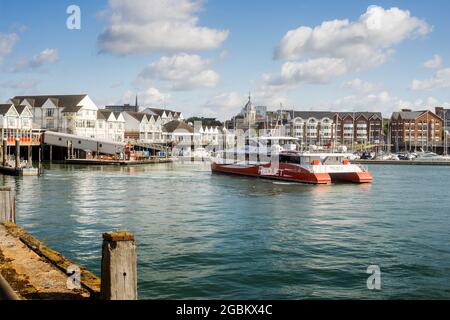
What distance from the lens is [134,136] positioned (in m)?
119

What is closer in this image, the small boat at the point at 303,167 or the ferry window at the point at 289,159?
the small boat at the point at 303,167

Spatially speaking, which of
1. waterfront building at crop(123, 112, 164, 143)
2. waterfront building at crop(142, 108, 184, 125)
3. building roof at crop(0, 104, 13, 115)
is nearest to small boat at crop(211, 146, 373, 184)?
building roof at crop(0, 104, 13, 115)

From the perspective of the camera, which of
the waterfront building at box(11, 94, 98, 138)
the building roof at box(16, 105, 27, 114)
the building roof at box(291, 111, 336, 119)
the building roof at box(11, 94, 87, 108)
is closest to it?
the building roof at box(16, 105, 27, 114)

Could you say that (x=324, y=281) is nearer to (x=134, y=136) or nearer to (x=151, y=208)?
(x=151, y=208)

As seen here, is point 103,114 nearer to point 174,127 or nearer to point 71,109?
point 71,109

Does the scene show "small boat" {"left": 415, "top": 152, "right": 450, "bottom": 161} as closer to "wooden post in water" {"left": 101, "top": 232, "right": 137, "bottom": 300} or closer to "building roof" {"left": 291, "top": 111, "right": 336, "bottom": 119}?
"building roof" {"left": 291, "top": 111, "right": 336, "bottom": 119}

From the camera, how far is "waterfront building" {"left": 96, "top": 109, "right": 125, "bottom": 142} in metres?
103

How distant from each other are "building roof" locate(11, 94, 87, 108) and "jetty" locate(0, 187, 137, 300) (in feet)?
281

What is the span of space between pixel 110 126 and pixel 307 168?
2744 inches

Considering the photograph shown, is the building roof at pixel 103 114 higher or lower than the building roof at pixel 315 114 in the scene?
lower

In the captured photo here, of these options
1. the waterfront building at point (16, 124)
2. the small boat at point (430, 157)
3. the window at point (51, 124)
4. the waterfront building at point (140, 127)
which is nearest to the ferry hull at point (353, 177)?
the waterfront building at point (16, 124)

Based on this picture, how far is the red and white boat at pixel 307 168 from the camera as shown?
45156mm

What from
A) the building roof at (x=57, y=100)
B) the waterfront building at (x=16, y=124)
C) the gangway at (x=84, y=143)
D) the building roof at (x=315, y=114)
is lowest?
the gangway at (x=84, y=143)

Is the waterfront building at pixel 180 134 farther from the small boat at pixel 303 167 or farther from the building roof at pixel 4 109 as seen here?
the small boat at pixel 303 167
